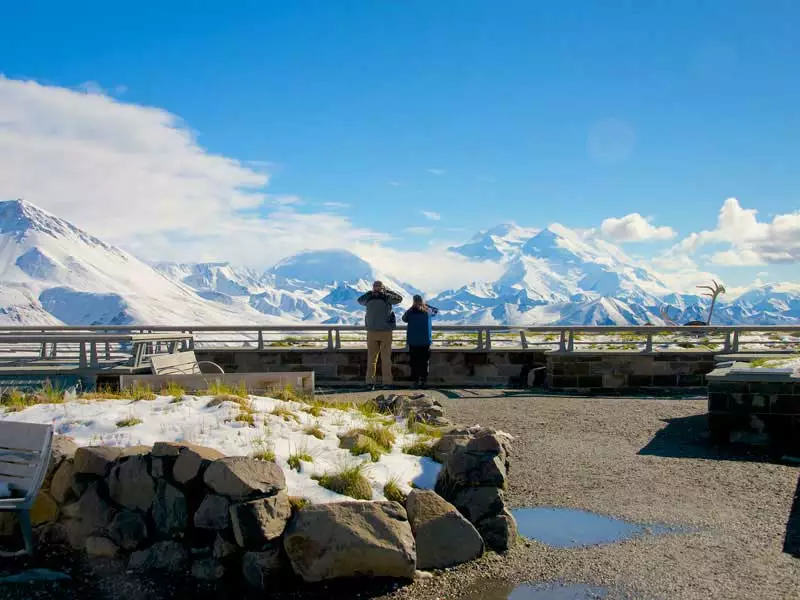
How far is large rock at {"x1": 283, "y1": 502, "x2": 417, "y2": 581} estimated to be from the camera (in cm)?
552

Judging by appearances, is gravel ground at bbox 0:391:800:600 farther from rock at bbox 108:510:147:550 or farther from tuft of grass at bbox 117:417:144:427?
tuft of grass at bbox 117:417:144:427

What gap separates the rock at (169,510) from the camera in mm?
5945

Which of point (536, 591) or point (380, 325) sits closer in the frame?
point (536, 591)

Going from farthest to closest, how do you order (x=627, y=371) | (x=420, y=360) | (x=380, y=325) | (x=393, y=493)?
(x=627, y=371), (x=420, y=360), (x=380, y=325), (x=393, y=493)

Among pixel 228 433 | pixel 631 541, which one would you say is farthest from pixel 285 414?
pixel 631 541

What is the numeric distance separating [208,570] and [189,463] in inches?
31.9

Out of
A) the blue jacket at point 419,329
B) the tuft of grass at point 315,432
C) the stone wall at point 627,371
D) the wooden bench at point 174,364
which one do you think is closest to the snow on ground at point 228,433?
the tuft of grass at point 315,432

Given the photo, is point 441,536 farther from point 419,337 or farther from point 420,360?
point 420,360

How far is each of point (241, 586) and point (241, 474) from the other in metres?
0.77

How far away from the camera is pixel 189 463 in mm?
6039

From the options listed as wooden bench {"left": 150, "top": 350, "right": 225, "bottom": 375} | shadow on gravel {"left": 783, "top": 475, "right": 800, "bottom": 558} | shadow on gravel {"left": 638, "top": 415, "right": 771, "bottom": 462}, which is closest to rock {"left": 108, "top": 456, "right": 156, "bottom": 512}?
shadow on gravel {"left": 783, "top": 475, "right": 800, "bottom": 558}

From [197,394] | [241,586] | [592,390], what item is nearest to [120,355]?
[197,394]

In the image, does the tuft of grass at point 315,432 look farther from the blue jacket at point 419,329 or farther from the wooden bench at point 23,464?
the blue jacket at point 419,329

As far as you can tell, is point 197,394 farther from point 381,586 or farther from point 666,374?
point 666,374
